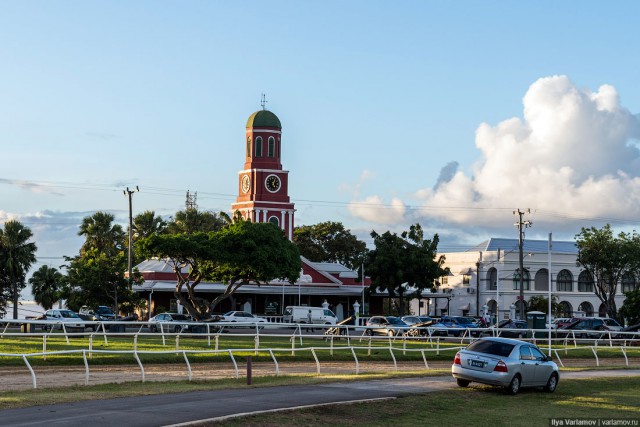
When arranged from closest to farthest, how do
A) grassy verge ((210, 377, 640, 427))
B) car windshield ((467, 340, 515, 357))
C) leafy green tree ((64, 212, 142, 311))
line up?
grassy verge ((210, 377, 640, 427)), car windshield ((467, 340, 515, 357)), leafy green tree ((64, 212, 142, 311))

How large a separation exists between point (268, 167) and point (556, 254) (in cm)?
3092

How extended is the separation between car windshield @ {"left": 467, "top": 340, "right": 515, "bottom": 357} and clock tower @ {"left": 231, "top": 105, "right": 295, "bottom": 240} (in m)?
81.6

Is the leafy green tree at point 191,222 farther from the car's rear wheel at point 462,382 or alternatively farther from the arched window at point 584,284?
the car's rear wheel at point 462,382

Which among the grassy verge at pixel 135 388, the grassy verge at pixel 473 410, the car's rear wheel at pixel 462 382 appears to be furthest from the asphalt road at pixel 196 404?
the grassy verge at pixel 473 410

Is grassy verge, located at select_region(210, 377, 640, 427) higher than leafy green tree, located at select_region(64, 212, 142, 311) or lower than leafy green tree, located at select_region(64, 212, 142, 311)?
lower

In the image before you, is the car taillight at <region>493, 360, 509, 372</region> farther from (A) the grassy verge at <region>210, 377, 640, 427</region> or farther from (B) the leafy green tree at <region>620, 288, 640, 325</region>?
(B) the leafy green tree at <region>620, 288, 640, 325</region>

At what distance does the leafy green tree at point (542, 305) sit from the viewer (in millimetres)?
103875

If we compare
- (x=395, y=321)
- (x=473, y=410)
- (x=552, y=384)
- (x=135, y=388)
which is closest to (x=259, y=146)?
(x=395, y=321)

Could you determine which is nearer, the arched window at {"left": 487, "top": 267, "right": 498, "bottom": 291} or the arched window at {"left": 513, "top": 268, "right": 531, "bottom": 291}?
the arched window at {"left": 513, "top": 268, "right": 531, "bottom": 291}

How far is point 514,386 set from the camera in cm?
2828

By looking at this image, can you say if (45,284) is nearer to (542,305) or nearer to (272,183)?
(272,183)

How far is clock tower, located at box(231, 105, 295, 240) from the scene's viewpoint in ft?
364

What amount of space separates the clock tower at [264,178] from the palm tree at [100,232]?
14486mm

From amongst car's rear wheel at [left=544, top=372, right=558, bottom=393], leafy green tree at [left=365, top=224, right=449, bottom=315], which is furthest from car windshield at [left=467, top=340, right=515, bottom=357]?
leafy green tree at [left=365, top=224, right=449, bottom=315]
